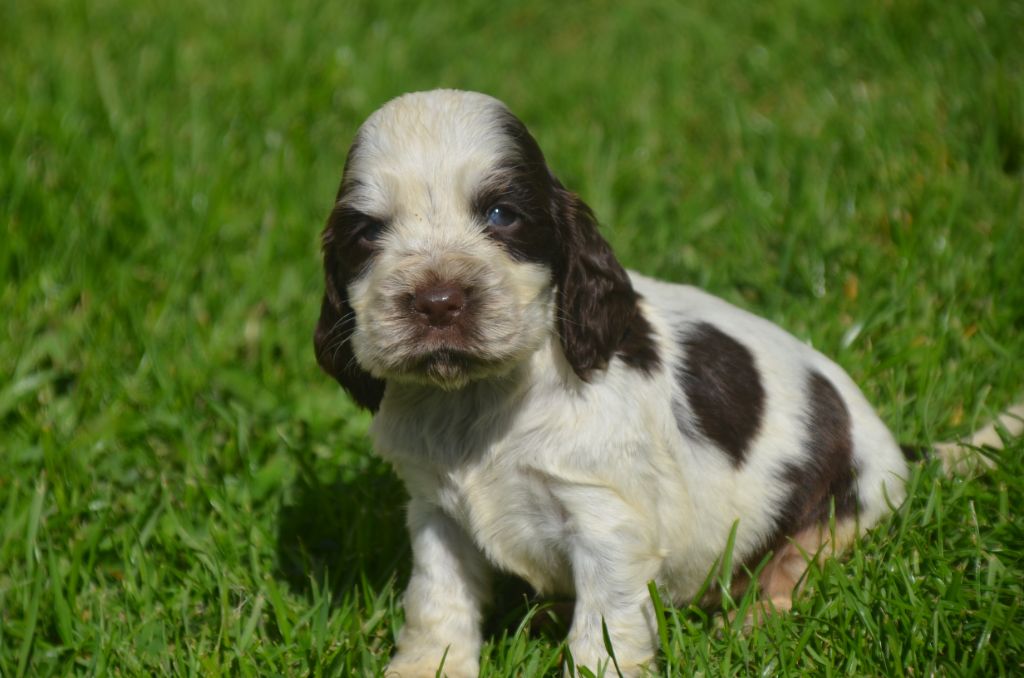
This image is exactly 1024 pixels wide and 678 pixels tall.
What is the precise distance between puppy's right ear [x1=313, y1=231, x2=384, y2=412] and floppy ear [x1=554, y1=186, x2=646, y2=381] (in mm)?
622

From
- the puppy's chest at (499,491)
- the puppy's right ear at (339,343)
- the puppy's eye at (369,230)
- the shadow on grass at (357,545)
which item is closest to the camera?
the puppy's eye at (369,230)

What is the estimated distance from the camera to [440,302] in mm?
3121

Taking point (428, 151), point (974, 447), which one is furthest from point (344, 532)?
point (974, 447)

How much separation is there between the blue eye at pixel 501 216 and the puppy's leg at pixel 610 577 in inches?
30.3

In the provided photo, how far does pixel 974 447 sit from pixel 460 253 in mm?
1907

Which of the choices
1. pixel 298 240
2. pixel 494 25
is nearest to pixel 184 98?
pixel 298 240

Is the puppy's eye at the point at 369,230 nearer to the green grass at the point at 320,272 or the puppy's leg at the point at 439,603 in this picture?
the puppy's leg at the point at 439,603

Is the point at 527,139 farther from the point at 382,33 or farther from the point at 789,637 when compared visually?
the point at 382,33

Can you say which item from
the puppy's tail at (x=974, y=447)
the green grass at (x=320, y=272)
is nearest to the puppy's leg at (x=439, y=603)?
the green grass at (x=320, y=272)

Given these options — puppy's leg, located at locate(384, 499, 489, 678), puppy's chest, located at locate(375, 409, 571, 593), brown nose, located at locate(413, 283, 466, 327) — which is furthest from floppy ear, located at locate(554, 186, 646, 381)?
puppy's leg, located at locate(384, 499, 489, 678)

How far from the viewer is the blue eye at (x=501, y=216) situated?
132 inches

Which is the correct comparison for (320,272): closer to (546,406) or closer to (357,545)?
(357,545)

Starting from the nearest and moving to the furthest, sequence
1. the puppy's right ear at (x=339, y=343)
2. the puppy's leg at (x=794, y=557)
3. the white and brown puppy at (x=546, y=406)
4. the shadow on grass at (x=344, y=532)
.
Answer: the white and brown puppy at (x=546, y=406) → the puppy's right ear at (x=339, y=343) → the puppy's leg at (x=794, y=557) → the shadow on grass at (x=344, y=532)

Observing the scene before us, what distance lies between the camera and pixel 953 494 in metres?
3.87
